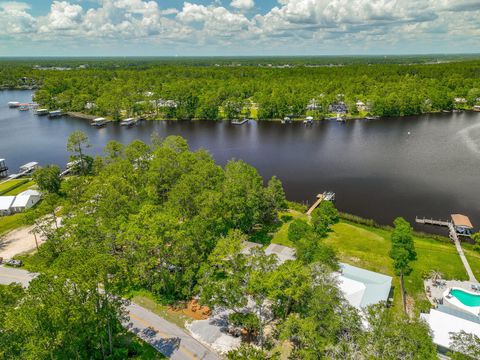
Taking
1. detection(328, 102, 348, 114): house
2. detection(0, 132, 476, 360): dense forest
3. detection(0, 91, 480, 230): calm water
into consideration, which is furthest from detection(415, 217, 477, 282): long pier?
detection(328, 102, 348, 114): house

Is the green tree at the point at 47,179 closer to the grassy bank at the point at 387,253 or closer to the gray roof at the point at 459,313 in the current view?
the grassy bank at the point at 387,253

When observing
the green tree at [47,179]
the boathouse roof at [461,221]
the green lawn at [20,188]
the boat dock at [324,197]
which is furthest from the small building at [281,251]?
the green lawn at [20,188]

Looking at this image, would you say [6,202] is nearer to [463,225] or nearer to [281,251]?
[281,251]

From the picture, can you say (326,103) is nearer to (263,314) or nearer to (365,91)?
(365,91)

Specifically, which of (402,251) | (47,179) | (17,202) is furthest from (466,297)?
(17,202)

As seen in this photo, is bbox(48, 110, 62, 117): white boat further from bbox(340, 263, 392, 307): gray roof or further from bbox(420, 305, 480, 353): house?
bbox(420, 305, 480, 353): house
